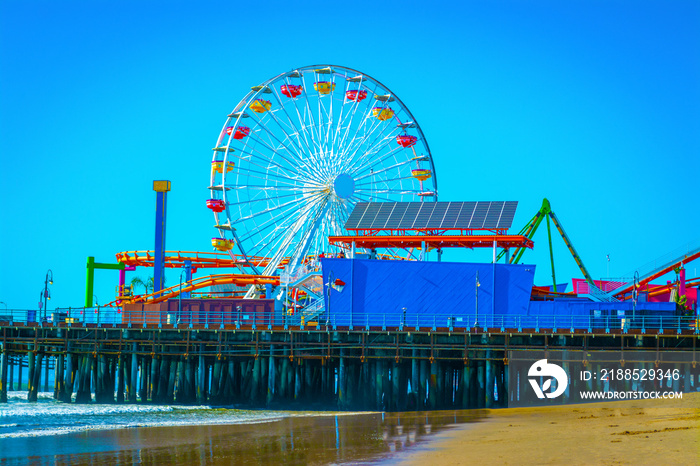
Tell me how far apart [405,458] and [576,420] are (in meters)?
9.57

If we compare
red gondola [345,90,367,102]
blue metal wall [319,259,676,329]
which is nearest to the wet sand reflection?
blue metal wall [319,259,676,329]

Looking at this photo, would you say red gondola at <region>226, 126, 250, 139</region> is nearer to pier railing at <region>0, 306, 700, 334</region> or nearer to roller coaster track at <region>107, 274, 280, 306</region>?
roller coaster track at <region>107, 274, 280, 306</region>

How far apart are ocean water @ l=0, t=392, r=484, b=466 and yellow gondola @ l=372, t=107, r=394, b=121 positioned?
29012 millimetres

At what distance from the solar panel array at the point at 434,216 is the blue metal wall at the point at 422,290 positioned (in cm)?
394

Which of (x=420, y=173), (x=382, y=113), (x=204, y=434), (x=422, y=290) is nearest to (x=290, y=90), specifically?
(x=382, y=113)

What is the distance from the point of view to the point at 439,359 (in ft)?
149

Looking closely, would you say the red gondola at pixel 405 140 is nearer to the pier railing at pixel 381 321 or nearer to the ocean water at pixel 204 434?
the pier railing at pixel 381 321

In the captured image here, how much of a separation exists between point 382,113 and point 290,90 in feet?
24.5

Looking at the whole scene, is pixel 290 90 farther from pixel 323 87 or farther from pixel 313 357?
pixel 313 357

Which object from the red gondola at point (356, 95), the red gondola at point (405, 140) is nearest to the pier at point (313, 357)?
the red gondola at point (405, 140)

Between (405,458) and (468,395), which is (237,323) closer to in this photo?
(468,395)

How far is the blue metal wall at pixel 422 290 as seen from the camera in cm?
5222

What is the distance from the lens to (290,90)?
2544 inches

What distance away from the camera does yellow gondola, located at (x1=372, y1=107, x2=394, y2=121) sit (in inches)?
2596
